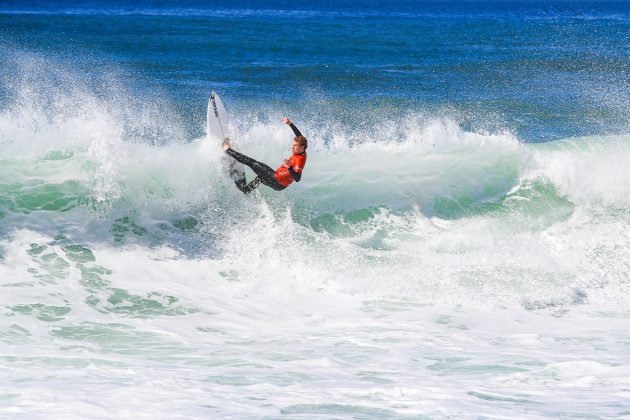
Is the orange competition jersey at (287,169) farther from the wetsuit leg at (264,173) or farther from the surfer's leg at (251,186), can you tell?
the surfer's leg at (251,186)

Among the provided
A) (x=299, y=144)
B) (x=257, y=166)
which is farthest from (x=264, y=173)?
(x=299, y=144)

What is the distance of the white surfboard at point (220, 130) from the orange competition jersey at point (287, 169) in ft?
4.08

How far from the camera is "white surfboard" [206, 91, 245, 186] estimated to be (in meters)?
12.1

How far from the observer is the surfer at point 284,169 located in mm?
10711

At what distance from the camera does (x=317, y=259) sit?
11.8 m

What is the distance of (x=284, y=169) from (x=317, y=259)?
5.21 ft

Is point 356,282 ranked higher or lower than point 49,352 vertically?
higher

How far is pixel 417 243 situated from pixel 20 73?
15.8 meters

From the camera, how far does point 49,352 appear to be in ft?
26.4

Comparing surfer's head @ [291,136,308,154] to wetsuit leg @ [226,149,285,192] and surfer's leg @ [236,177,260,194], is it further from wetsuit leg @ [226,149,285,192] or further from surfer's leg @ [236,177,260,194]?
surfer's leg @ [236,177,260,194]

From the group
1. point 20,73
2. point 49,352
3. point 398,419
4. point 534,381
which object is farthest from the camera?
point 20,73

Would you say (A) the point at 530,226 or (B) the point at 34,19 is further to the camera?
(B) the point at 34,19

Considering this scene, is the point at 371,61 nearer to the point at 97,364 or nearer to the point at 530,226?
the point at 530,226

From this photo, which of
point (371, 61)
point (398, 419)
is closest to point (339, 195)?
point (398, 419)
